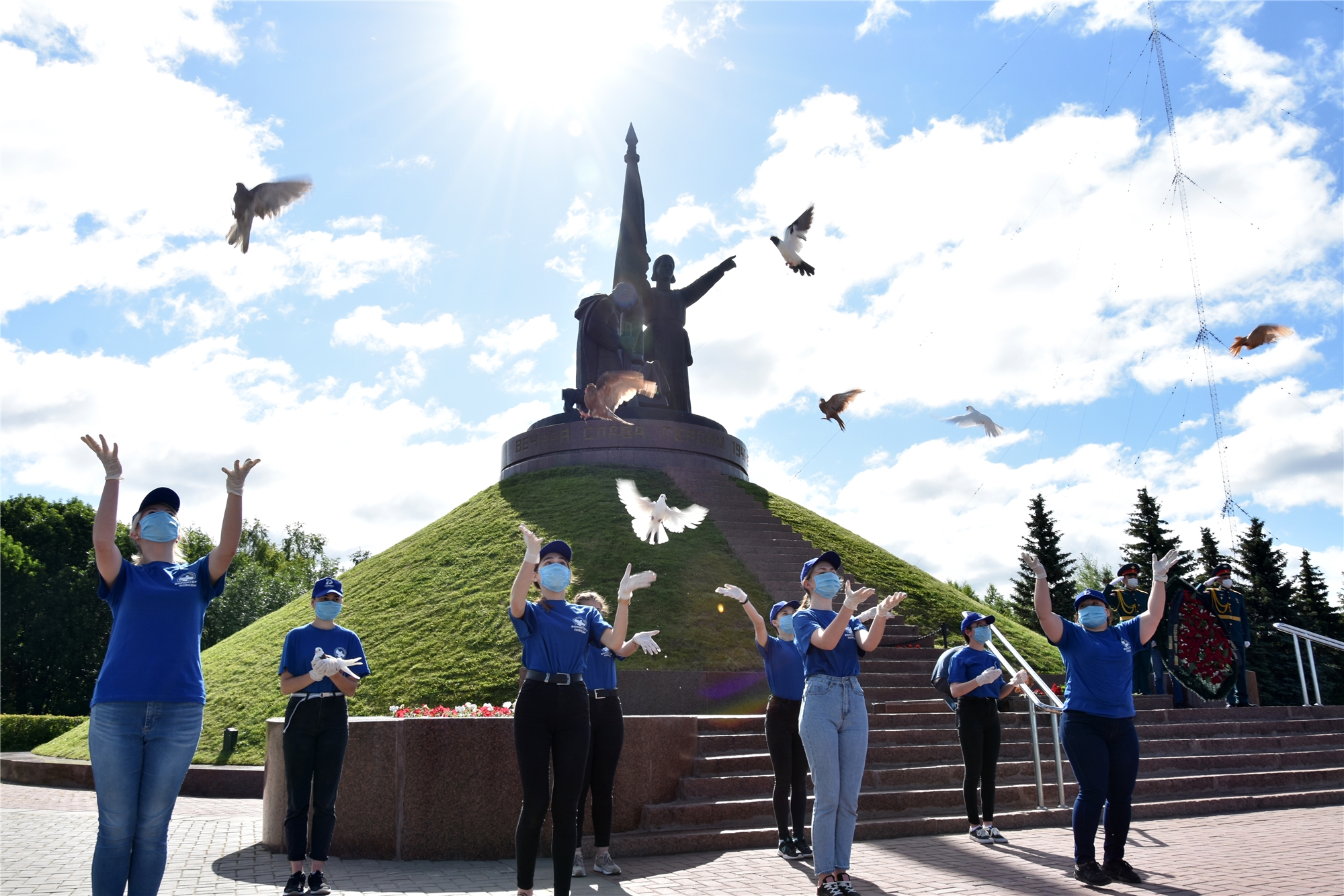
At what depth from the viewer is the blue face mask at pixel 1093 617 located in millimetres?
6582

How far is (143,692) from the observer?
4141mm

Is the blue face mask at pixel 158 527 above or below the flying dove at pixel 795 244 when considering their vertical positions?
below

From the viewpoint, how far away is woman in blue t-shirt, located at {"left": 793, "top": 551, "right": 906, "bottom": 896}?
5.45 m

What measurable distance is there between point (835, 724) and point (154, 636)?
12.2 ft

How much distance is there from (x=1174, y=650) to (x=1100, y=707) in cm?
1100

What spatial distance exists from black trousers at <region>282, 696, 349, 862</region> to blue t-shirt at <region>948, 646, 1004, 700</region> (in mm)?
5082

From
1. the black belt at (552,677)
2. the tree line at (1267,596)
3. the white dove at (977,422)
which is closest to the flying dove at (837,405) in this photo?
the white dove at (977,422)

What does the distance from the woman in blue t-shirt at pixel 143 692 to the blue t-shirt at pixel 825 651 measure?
3295mm

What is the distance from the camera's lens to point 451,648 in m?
15.6

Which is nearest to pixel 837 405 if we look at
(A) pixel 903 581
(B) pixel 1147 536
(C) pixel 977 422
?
(C) pixel 977 422

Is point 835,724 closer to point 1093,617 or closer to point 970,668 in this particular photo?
point 1093,617

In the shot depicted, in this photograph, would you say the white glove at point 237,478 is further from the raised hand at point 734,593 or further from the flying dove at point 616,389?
the flying dove at point 616,389

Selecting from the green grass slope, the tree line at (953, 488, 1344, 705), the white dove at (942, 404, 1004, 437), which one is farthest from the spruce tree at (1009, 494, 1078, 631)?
the white dove at (942, 404, 1004, 437)

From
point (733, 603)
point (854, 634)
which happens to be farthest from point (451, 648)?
point (854, 634)
